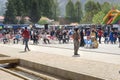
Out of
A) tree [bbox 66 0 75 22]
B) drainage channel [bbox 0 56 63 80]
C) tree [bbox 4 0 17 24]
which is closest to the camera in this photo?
drainage channel [bbox 0 56 63 80]

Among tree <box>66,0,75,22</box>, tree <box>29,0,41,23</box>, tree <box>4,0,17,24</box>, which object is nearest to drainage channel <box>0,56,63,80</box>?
tree <box>4,0,17,24</box>

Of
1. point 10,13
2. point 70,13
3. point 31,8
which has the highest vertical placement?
point 70,13

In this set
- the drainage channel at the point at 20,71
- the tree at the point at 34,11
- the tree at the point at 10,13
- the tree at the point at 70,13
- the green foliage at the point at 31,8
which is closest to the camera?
the drainage channel at the point at 20,71

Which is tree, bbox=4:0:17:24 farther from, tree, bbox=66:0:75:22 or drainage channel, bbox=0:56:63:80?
drainage channel, bbox=0:56:63:80

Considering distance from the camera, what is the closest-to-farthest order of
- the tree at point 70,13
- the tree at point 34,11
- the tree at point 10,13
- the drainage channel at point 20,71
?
the drainage channel at point 20,71, the tree at point 10,13, the tree at point 34,11, the tree at point 70,13

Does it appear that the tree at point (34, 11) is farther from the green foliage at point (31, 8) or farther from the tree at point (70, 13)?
the tree at point (70, 13)

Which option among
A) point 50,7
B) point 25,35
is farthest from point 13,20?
point 25,35

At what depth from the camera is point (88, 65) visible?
46.0 ft

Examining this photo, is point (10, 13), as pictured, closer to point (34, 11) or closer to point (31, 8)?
point (31, 8)

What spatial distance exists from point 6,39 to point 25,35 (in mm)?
15075

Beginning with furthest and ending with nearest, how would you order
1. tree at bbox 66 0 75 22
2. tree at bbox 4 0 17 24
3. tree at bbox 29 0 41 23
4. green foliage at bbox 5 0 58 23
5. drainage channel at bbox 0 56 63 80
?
tree at bbox 66 0 75 22, tree at bbox 29 0 41 23, green foliage at bbox 5 0 58 23, tree at bbox 4 0 17 24, drainage channel at bbox 0 56 63 80

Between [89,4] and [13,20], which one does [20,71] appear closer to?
[13,20]

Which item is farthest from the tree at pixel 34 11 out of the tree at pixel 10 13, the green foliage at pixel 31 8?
the tree at pixel 10 13

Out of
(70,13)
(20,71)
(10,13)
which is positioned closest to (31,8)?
(10,13)
